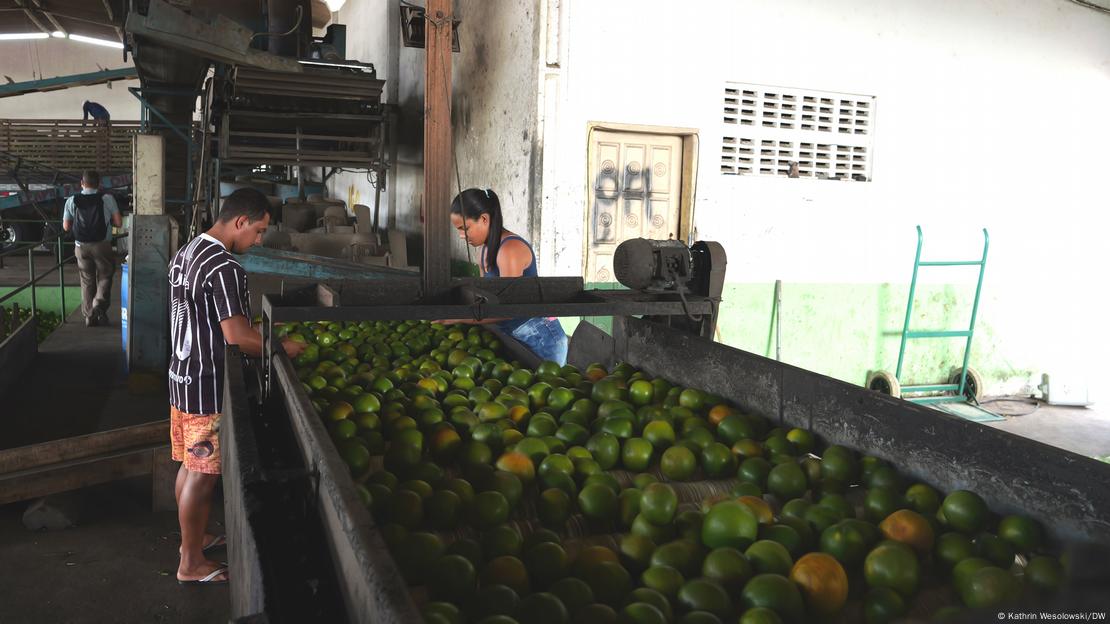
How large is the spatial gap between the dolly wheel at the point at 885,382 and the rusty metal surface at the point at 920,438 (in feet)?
16.6

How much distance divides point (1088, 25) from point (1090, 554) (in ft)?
34.4

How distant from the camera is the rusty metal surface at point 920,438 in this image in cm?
186

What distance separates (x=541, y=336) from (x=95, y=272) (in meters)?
8.70

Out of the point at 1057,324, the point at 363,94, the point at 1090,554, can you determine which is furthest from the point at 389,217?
the point at 1090,554

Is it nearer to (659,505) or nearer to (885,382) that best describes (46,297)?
(885,382)

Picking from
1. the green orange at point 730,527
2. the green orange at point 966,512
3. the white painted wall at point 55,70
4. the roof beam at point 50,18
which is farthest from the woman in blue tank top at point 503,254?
the white painted wall at point 55,70

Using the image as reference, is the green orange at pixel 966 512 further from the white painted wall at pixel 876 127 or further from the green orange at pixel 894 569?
the white painted wall at pixel 876 127

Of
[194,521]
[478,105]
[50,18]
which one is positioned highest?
[50,18]

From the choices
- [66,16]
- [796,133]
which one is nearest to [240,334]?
[796,133]

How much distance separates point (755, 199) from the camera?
7.43m

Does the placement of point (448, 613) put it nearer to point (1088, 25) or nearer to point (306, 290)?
point (306, 290)

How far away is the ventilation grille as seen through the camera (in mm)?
7316

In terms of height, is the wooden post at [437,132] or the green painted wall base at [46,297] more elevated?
the wooden post at [437,132]

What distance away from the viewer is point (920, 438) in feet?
7.48
